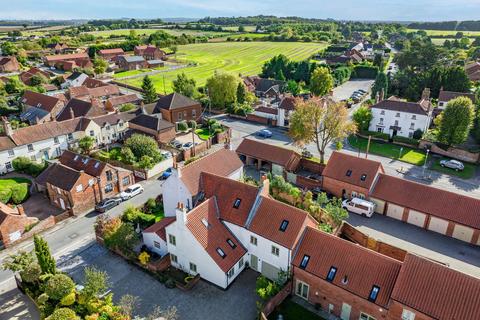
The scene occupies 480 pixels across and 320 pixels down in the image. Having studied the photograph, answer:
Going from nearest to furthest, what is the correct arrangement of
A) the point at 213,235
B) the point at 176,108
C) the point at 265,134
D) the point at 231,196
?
1. the point at 213,235
2. the point at 231,196
3. the point at 265,134
4. the point at 176,108

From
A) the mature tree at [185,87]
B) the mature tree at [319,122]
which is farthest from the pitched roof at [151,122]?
the mature tree at [319,122]

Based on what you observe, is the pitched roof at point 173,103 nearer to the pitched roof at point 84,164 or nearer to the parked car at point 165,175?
the parked car at point 165,175

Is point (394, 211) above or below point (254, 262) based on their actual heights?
above

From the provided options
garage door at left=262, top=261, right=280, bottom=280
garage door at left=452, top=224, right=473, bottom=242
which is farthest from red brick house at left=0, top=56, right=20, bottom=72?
garage door at left=452, top=224, right=473, bottom=242

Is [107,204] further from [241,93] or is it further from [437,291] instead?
[241,93]

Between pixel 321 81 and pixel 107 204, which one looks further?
pixel 321 81

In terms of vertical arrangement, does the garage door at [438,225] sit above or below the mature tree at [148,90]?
below

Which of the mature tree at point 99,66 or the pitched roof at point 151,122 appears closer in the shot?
the pitched roof at point 151,122

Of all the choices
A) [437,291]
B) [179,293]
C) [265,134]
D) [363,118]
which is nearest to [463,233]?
[437,291]

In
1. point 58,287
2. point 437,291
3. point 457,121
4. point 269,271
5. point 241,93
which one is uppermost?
point 457,121
